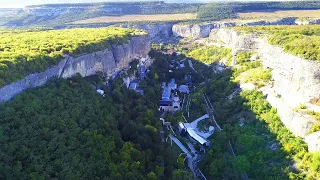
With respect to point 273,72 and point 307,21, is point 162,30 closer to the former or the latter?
point 307,21

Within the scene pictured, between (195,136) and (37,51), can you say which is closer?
(37,51)

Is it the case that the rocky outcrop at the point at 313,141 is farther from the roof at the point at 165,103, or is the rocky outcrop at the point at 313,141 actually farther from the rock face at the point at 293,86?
the roof at the point at 165,103

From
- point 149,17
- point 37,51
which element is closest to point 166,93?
point 37,51

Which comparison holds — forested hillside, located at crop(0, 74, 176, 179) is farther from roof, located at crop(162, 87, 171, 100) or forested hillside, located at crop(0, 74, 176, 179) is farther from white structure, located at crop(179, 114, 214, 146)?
roof, located at crop(162, 87, 171, 100)

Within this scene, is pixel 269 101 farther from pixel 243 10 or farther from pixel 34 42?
pixel 243 10

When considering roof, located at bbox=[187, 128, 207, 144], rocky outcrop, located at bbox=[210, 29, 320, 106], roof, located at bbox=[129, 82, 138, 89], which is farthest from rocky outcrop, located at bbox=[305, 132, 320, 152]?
roof, located at bbox=[129, 82, 138, 89]
